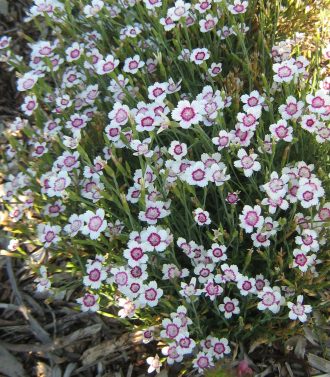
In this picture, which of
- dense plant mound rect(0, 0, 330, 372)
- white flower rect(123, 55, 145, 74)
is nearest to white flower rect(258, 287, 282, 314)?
dense plant mound rect(0, 0, 330, 372)

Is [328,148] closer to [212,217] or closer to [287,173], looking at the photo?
[287,173]

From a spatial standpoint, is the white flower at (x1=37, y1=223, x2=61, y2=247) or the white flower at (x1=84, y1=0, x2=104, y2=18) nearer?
the white flower at (x1=37, y1=223, x2=61, y2=247)

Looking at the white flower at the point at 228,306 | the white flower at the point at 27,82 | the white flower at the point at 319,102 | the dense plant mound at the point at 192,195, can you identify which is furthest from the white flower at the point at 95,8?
the white flower at the point at 228,306

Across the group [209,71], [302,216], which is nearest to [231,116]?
[209,71]

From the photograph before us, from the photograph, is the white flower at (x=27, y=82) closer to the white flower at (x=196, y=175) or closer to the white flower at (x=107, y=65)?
the white flower at (x=107, y=65)

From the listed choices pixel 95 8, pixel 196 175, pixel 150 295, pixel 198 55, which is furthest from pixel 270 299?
pixel 95 8

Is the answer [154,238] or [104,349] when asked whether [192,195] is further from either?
[104,349]

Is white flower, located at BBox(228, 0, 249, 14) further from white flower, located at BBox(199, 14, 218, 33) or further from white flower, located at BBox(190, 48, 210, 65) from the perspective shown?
white flower, located at BBox(190, 48, 210, 65)

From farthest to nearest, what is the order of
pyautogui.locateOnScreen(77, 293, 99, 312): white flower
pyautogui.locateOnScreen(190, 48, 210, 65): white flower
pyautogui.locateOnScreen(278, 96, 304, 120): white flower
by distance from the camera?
pyautogui.locateOnScreen(190, 48, 210, 65): white flower < pyautogui.locateOnScreen(77, 293, 99, 312): white flower < pyautogui.locateOnScreen(278, 96, 304, 120): white flower

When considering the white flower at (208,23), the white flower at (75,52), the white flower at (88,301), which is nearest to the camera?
the white flower at (88,301)
